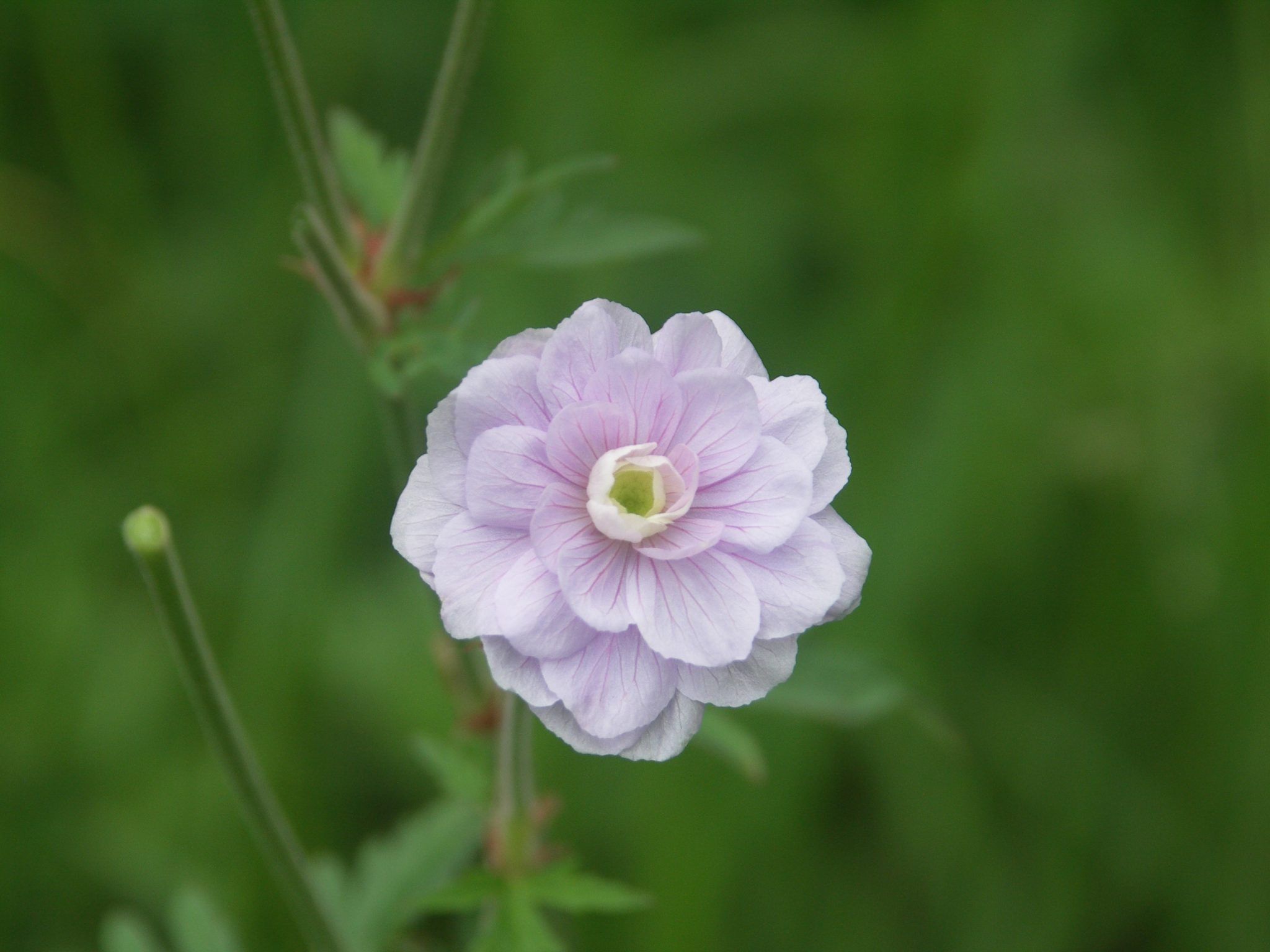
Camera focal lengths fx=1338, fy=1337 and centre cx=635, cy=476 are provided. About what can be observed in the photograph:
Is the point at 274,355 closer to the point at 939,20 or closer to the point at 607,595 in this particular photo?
the point at 939,20

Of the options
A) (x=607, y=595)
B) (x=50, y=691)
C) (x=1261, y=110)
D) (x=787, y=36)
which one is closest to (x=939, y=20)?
(x=787, y=36)

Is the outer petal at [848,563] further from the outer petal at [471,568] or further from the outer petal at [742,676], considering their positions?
the outer petal at [471,568]

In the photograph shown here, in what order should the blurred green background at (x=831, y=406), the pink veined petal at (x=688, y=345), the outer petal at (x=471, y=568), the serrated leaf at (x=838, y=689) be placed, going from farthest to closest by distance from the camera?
the blurred green background at (x=831, y=406)
the serrated leaf at (x=838, y=689)
the pink veined petal at (x=688, y=345)
the outer petal at (x=471, y=568)

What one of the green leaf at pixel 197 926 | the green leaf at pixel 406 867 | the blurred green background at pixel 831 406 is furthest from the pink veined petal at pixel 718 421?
the blurred green background at pixel 831 406

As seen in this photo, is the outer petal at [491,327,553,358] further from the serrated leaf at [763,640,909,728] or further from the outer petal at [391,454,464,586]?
the serrated leaf at [763,640,909,728]

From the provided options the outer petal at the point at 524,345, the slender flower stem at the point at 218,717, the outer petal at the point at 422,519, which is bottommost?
the slender flower stem at the point at 218,717

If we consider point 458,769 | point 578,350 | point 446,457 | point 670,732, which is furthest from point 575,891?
point 578,350
